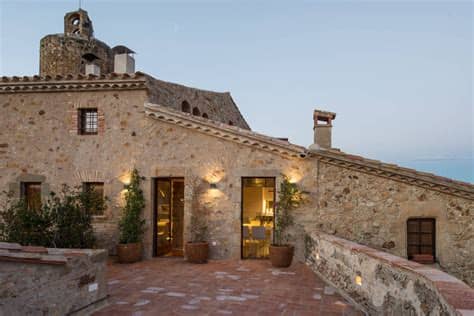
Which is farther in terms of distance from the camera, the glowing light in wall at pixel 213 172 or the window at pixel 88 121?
the window at pixel 88 121

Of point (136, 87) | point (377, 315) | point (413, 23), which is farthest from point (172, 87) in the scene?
point (413, 23)

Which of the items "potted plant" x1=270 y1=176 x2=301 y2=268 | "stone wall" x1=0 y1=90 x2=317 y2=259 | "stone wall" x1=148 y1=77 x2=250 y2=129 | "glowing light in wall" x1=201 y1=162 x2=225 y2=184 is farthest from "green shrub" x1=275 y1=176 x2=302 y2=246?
"stone wall" x1=148 y1=77 x2=250 y2=129

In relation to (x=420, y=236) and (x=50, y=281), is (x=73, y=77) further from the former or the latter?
(x=420, y=236)

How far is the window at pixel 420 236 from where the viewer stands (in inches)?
317

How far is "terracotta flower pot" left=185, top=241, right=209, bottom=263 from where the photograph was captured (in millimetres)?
8328

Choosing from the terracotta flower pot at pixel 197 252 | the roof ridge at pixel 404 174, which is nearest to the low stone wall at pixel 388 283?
the roof ridge at pixel 404 174

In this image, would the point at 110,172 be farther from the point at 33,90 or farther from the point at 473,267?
the point at 473,267

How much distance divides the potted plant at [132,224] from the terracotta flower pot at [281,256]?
12.2 ft

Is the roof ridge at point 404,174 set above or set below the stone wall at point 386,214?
above

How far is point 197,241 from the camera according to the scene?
871 cm

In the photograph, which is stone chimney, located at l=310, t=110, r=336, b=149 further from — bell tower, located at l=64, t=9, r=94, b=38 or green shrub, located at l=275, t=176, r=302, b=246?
bell tower, located at l=64, t=9, r=94, b=38

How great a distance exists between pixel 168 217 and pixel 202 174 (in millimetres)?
1990

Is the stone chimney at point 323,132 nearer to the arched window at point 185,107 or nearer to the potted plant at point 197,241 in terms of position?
the potted plant at point 197,241

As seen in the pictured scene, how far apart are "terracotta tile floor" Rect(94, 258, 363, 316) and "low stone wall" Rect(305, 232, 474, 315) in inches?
12.5
